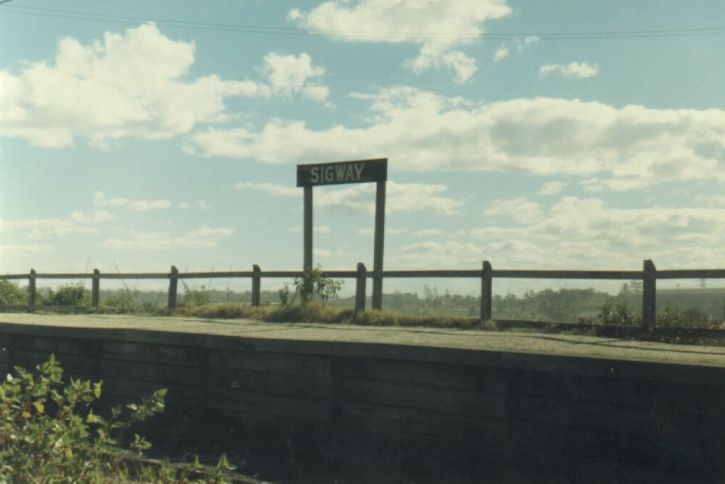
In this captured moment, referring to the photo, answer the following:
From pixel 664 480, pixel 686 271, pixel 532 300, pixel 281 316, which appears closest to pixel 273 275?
pixel 281 316

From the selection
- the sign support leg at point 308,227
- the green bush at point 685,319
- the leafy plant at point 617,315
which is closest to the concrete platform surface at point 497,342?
the green bush at point 685,319

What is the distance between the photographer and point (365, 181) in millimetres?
13492

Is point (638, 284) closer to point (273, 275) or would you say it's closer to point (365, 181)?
point (365, 181)

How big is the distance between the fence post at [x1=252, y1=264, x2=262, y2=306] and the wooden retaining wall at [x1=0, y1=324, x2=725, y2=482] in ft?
21.4

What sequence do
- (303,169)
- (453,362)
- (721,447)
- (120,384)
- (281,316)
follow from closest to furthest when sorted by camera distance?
(721,447) < (453,362) < (120,384) < (281,316) < (303,169)

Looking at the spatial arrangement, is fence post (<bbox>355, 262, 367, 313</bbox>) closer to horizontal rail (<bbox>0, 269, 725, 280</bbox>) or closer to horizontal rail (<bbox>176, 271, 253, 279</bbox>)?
horizontal rail (<bbox>0, 269, 725, 280</bbox>)

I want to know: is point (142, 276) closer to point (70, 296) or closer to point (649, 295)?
point (70, 296)

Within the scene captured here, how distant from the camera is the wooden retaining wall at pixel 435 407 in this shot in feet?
13.6

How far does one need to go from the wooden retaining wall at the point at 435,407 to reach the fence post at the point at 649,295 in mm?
5411

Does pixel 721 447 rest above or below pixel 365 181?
below

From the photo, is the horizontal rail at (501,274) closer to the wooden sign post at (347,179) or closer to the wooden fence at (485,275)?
the wooden fence at (485,275)

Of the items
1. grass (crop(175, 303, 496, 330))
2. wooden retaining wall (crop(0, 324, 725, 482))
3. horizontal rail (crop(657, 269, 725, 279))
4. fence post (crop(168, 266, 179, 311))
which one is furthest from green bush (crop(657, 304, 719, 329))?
fence post (crop(168, 266, 179, 311))

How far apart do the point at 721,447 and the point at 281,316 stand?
27.7ft

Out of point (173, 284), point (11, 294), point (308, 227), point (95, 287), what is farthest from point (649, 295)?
point (11, 294)
